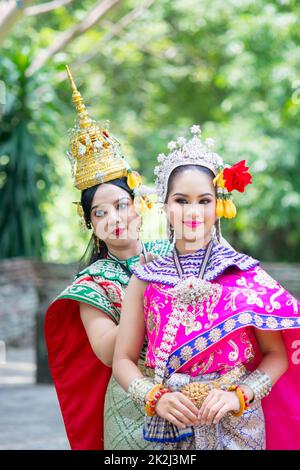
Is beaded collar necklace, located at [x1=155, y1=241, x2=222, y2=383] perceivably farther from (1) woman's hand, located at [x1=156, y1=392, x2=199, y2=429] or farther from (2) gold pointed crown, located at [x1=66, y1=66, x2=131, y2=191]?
(2) gold pointed crown, located at [x1=66, y1=66, x2=131, y2=191]

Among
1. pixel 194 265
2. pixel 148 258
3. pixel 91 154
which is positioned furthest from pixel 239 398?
pixel 91 154

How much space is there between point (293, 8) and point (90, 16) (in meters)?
2.35

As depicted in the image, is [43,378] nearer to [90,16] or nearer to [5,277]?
[5,277]

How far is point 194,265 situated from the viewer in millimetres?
2857

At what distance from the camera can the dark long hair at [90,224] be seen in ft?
11.2

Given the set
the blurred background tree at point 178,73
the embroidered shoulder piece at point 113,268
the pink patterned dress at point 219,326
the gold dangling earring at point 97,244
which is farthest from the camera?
the blurred background tree at point 178,73

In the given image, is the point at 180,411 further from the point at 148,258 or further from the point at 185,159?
the point at 185,159

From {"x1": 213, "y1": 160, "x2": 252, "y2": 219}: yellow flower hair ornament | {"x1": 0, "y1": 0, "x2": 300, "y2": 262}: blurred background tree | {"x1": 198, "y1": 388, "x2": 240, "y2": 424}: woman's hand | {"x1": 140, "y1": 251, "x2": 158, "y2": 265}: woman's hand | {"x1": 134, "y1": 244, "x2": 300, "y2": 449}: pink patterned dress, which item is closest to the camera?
{"x1": 198, "y1": 388, "x2": 240, "y2": 424}: woman's hand

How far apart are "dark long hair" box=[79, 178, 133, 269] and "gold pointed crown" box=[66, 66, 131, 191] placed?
0.02 metres

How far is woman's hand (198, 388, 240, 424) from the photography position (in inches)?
103

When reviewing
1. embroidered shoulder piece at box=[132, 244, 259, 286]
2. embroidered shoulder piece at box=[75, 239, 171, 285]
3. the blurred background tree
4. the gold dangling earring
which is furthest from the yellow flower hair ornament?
the blurred background tree

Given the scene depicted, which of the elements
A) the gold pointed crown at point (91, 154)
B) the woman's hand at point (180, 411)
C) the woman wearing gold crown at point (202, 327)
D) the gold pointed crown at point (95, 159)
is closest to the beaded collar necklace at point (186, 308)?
the woman wearing gold crown at point (202, 327)

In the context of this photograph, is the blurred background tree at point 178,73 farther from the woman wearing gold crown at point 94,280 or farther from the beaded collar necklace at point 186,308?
the beaded collar necklace at point 186,308

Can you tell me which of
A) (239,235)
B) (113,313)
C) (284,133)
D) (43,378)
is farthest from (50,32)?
(113,313)
